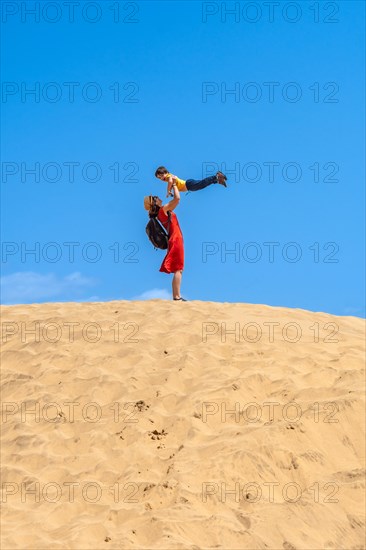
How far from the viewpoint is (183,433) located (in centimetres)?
754

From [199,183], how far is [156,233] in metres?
0.91

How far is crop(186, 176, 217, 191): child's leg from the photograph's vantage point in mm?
10139

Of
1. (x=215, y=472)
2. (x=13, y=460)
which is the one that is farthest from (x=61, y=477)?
(x=215, y=472)

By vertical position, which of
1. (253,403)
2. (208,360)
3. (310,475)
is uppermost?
(208,360)

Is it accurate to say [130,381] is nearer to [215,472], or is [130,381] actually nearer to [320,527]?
[215,472]

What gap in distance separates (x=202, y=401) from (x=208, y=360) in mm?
870

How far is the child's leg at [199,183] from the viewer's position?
33.3 ft

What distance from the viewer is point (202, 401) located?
7887 mm

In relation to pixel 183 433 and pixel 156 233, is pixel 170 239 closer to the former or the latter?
pixel 156 233

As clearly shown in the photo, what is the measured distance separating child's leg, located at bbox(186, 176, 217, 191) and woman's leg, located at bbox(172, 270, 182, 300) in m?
1.12

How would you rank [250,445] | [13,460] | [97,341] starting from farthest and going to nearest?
[97,341] → [13,460] → [250,445]

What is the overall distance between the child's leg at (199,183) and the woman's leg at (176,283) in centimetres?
112

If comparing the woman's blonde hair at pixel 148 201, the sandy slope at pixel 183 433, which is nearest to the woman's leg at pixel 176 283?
the sandy slope at pixel 183 433

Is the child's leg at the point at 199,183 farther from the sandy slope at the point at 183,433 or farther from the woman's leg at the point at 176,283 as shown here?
the sandy slope at the point at 183,433
